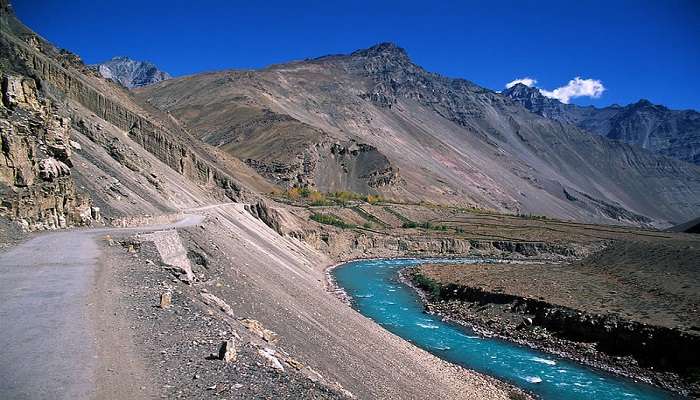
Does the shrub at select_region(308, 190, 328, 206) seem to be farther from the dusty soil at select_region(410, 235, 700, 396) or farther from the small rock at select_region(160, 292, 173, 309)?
the small rock at select_region(160, 292, 173, 309)

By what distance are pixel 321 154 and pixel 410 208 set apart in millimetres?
35397

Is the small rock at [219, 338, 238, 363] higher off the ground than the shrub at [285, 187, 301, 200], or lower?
lower

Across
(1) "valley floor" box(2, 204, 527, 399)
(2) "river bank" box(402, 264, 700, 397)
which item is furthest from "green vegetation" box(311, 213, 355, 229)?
(1) "valley floor" box(2, 204, 527, 399)

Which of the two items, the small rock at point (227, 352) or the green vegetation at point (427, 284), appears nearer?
the small rock at point (227, 352)

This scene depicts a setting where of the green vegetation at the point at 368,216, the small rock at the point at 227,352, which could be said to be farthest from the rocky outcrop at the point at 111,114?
the green vegetation at the point at 368,216

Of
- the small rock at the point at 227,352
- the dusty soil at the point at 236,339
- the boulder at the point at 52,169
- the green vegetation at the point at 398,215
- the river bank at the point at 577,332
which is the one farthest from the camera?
the green vegetation at the point at 398,215

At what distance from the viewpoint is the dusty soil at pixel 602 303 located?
26.8 m

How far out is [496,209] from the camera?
16575 centimetres

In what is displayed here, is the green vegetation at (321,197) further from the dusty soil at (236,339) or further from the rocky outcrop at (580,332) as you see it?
the dusty soil at (236,339)

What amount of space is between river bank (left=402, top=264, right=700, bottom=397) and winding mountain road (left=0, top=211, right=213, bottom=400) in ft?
87.2

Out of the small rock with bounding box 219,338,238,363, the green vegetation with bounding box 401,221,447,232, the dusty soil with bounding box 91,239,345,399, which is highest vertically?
the green vegetation with bounding box 401,221,447,232

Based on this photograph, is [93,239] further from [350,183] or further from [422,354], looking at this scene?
[350,183]

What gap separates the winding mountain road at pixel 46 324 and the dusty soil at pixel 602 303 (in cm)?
2698

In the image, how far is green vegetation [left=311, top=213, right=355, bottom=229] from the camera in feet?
274
